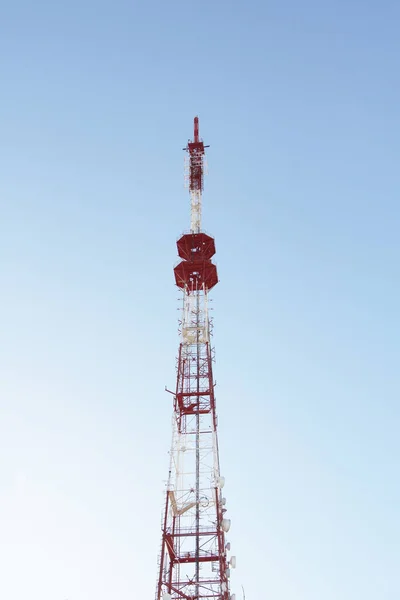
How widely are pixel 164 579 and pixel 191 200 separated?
110 ft

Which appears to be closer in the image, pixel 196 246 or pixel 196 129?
pixel 196 246

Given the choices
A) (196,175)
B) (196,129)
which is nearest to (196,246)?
(196,175)

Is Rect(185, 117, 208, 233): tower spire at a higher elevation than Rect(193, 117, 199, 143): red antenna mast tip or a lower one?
lower

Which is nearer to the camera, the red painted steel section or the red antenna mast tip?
the red painted steel section

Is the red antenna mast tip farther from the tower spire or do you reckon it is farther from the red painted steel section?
the red painted steel section

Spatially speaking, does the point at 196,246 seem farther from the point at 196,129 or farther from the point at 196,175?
the point at 196,129

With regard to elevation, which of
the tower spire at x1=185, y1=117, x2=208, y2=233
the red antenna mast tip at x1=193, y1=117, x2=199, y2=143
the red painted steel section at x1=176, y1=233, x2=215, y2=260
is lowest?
the red painted steel section at x1=176, y1=233, x2=215, y2=260

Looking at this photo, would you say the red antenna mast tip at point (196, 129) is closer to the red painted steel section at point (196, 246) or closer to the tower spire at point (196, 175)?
the tower spire at point (196, 175)

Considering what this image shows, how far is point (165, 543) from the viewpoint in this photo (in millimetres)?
48562

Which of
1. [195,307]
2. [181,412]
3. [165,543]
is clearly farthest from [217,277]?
[165,543]

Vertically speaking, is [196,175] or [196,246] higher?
[196,175]

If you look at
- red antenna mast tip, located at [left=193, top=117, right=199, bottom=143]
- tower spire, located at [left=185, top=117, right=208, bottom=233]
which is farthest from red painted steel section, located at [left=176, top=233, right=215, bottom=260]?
red antenna mast tip, located at [left=193, top=117, right=199, bottom=143]

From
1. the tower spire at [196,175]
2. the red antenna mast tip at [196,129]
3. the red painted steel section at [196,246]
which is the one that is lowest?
the red painted steel section at [196,246]

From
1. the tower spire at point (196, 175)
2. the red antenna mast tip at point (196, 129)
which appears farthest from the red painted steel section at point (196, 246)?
the red antenna mast tip at point (196, 129)
